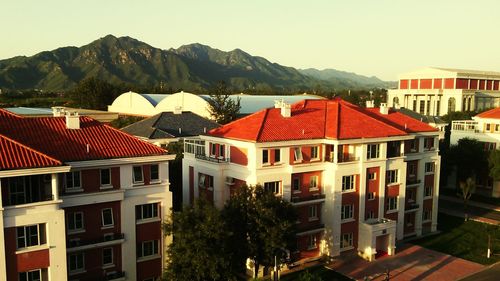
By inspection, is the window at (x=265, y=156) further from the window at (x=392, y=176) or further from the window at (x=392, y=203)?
the window at (x=392, y=203)

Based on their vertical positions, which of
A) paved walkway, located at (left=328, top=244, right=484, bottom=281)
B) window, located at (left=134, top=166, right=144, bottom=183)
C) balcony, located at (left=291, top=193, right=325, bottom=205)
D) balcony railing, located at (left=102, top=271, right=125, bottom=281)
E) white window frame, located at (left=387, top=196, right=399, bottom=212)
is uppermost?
window, located at (left=134, top=166, right=144, bottom=183)

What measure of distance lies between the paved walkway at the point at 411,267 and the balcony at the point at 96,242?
17.3m

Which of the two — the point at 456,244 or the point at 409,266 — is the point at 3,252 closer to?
the point at 409,266

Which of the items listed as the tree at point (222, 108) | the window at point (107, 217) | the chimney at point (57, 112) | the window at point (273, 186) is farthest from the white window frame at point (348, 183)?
the tree at point (222, 108)

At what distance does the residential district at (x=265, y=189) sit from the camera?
24.3 m

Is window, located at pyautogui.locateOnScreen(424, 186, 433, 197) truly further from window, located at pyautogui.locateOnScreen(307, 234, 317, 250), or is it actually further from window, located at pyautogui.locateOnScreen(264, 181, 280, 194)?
window, located at pyautogui.locateOnScreen(264, 181, 280, 194)

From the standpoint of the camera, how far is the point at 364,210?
39.8 m

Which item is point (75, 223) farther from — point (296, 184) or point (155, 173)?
point (296, 184)

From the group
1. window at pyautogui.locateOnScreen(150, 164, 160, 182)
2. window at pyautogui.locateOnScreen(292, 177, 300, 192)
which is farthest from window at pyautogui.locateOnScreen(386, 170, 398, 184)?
window at pyautogui.locateOnScreen(150, 164, 160, 182)

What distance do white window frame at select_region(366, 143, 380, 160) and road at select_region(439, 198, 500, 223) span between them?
19923 mm

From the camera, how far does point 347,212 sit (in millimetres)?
38969

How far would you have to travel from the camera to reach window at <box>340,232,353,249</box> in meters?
39.0

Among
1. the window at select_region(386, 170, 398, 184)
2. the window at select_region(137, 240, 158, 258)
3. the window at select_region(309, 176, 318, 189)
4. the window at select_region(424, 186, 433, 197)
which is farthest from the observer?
the window at select_region(424, 186, 433, 197)

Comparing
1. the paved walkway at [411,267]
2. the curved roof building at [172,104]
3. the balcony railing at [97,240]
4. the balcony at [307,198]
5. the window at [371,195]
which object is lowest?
the paved walkway at [411,267]
